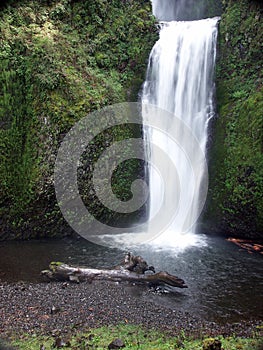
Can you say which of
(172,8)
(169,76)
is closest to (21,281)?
(169,76)

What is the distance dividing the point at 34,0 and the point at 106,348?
10.8 metres

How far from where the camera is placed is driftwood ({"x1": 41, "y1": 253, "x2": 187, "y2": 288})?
6.59m

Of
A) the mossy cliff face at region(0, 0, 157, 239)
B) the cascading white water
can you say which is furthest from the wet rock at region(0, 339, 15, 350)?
the cascading white water

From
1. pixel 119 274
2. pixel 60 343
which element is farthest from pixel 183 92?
pixel 60 343

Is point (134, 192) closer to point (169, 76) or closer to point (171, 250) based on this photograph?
point (171, 250)

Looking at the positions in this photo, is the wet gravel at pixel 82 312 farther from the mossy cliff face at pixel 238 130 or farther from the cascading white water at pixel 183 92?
the mossy cliff face at pixel 238 130

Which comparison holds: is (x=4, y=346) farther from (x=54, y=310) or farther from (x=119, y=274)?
(x=119, y=274)

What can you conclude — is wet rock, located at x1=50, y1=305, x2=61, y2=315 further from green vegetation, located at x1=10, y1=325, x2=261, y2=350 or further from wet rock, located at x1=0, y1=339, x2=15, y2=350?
wet rock, located at x1=0, y1=339, x2=15, y2=350

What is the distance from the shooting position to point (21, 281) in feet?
21.9

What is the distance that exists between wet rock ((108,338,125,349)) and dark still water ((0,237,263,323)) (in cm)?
164

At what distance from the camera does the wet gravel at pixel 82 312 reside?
4996 mm

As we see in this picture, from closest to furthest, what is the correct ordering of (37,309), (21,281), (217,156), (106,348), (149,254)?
(106,348) < (37,309) < (21,281) < (149,254) < (217,156)

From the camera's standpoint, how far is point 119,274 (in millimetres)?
6895

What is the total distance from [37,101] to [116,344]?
695cm
